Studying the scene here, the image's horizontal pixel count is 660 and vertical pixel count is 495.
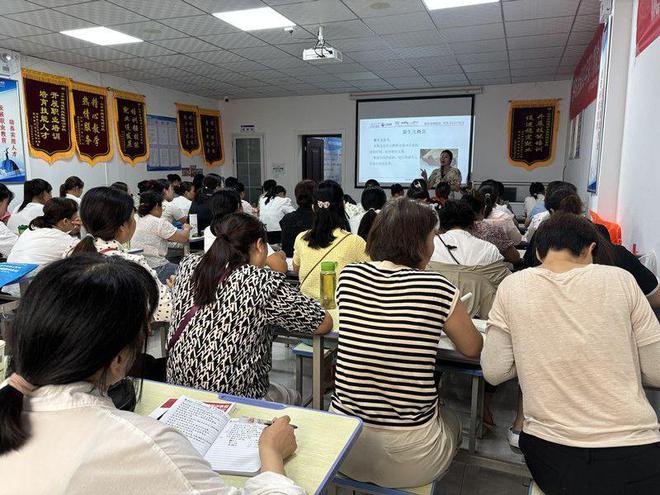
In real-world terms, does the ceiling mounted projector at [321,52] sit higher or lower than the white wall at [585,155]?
higher

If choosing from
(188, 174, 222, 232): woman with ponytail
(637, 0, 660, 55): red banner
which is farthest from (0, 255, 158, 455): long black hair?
(188, 174, 222, 232): woman with ponytail

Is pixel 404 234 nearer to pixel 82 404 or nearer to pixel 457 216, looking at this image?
pixel 82 404

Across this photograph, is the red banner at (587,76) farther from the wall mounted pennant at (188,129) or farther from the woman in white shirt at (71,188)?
the wall mounted pennant at (188,129)

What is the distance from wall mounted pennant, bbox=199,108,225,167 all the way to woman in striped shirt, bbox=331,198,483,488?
27.0 ft

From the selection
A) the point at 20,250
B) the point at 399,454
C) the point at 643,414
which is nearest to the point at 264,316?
the point at 399,454

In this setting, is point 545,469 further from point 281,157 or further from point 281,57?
point 281,157

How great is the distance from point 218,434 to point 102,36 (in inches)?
204

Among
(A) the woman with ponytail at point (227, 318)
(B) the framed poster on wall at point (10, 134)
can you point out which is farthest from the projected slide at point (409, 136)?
(A) the woman with ponytail at point (227, 318)

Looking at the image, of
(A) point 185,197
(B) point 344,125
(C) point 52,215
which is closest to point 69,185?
(A) point 185,197

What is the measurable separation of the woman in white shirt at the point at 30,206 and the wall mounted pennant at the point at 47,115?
1.87 meters

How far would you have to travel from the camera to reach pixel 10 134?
5688mm

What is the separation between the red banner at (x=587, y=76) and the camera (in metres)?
4.55

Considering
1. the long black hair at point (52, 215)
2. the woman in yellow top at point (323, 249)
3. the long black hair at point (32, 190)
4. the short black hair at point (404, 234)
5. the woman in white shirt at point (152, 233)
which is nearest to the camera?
the short black hair at point (404, 234)

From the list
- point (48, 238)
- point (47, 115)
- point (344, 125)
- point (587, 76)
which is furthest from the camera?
point (344, 125)
